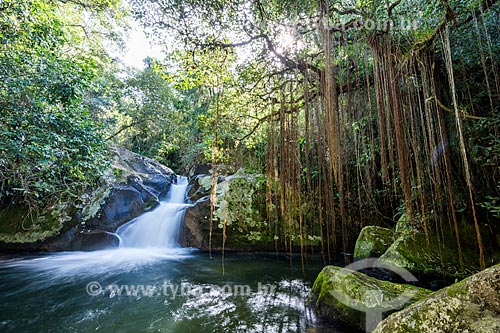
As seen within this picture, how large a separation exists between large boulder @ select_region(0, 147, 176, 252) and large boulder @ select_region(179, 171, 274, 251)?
2262 mm

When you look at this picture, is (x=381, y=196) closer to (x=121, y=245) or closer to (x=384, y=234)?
(x=384, y=234)

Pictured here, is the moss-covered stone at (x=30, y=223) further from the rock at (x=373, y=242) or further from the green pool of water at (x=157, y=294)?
the rock at (x=373, y=242)

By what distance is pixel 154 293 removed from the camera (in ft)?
12.0

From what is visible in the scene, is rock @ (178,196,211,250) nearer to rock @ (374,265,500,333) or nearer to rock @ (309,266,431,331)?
rock @ (309,266,431,331)

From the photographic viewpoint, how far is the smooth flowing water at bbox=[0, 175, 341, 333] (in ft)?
8.75

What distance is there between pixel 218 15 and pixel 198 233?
16.3 ft

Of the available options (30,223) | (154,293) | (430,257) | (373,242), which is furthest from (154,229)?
(430,257)

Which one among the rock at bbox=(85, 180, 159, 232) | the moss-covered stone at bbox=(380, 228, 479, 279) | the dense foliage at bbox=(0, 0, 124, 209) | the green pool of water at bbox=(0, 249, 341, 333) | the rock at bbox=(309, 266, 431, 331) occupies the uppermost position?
the dense foliage at bbox=(0, 0, 124, 209)

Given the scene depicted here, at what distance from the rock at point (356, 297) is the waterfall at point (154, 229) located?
212 inches

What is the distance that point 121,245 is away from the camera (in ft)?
23.4

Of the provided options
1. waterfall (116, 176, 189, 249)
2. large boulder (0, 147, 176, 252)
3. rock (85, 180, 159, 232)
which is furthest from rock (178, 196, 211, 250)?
rock (85, 180, 159, 232)

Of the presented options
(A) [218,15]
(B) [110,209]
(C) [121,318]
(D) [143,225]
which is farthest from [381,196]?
(B) [110,209]

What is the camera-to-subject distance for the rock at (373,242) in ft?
14.1

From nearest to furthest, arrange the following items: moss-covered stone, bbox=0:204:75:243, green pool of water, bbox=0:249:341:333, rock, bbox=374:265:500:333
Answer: rock, bbox=374:265:500:333 → green pool of water, bbox=0:249:341:333 → moss-covered stone, bbox=0:204:75:243
